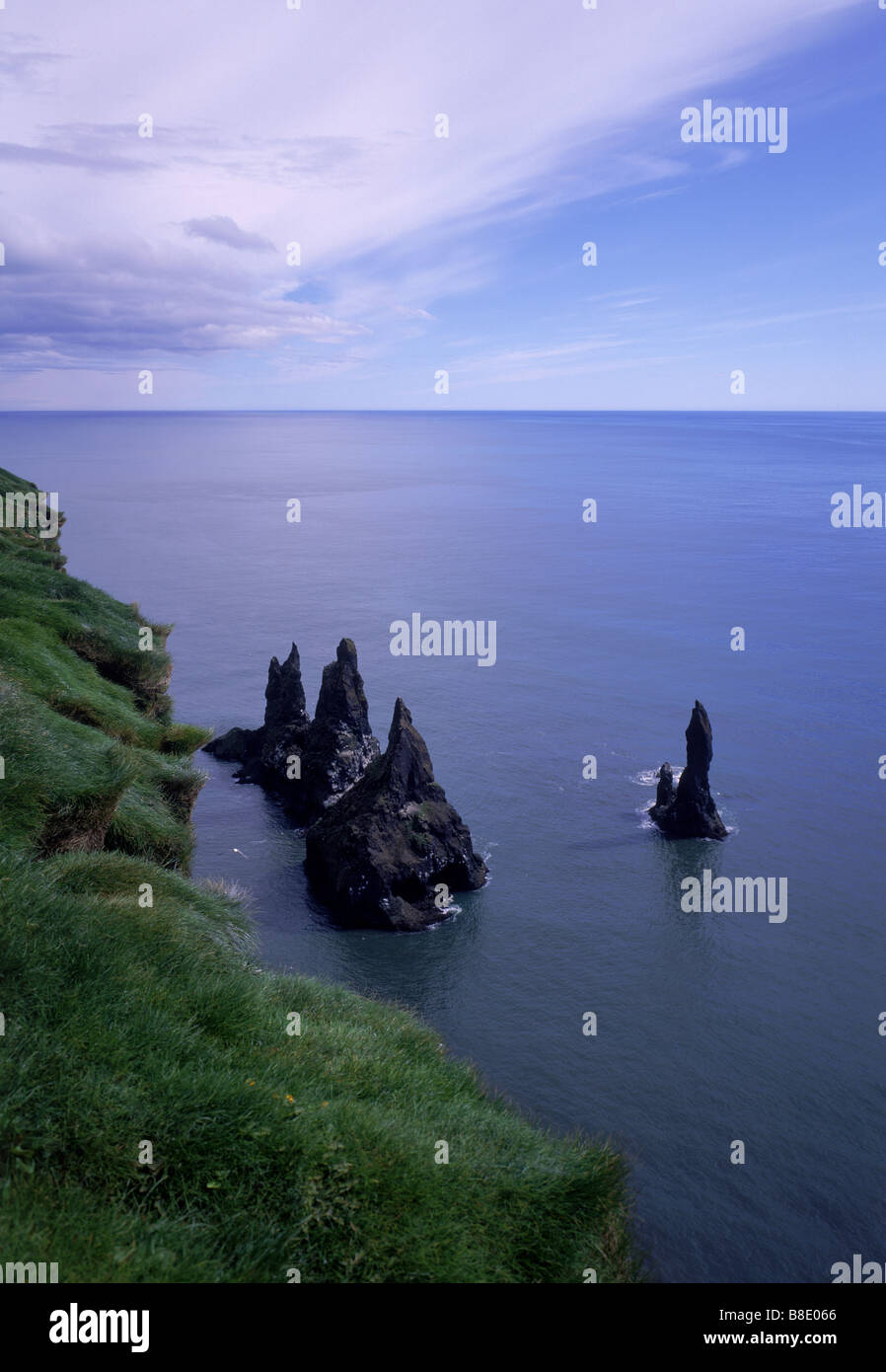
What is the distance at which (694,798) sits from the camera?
5809 cm

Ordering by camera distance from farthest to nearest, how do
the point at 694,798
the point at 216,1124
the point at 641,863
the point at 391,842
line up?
the point at 694,798
the point at 641,863
the point at 391,842
the point at 216,1124

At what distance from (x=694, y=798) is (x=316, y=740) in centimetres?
2451

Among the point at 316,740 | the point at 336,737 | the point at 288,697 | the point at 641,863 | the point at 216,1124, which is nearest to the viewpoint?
the point at 216,1124

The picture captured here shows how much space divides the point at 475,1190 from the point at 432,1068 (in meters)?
4.38

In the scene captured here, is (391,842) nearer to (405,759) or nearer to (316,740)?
(405,759)

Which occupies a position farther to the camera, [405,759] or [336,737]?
[336,737]

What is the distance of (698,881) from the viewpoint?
53656 mm

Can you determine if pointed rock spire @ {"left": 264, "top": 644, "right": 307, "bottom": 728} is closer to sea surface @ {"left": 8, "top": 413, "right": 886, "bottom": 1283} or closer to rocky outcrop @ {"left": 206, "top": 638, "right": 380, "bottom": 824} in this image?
rocky outcrop @ {"left": 206, "top": 638, "right": 380, "bottom": 824}

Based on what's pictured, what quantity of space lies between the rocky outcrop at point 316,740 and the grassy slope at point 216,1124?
39057 millimetres

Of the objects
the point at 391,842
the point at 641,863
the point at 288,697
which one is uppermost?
the point at 288,697

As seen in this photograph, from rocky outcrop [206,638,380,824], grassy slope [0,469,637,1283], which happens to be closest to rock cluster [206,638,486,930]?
rocky outcrop [206,638,380,824]

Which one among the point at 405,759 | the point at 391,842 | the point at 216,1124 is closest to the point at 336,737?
the point at 405,759

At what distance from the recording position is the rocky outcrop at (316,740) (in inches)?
2291

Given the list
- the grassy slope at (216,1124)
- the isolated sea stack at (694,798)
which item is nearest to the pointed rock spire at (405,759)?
the isolated sea stack at (694,798)
